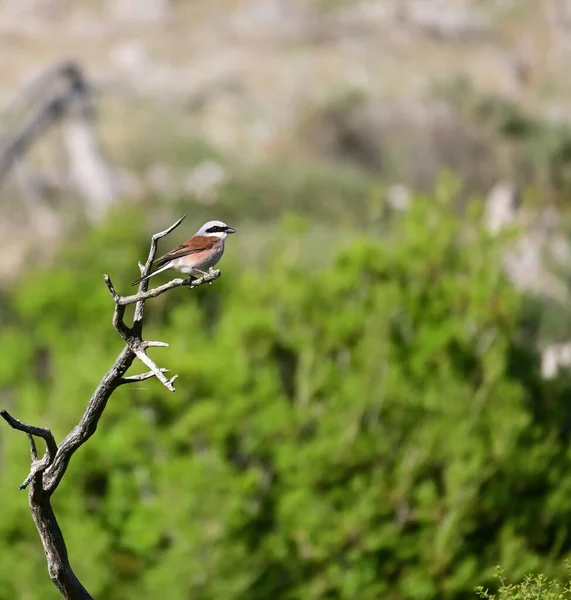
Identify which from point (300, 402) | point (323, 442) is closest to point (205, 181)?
point (300, 402)

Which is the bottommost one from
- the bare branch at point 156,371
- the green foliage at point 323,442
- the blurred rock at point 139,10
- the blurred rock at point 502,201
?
the bare branch at point 156,371

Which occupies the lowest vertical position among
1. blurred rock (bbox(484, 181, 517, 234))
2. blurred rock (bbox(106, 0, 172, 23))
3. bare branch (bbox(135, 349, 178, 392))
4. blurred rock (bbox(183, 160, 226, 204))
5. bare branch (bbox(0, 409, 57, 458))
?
bare branch (bbox(135, 349, 178, 392))

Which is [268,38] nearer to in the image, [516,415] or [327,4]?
[327,4]

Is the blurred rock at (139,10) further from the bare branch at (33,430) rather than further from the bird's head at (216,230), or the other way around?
the bare branch at (33,430)

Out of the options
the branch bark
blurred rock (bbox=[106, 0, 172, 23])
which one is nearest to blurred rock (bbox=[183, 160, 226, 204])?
the branch bark

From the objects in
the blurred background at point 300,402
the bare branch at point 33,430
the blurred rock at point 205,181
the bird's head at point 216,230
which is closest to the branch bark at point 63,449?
the bare branch at point 33,430

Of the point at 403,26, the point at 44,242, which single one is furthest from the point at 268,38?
the point at 44,242

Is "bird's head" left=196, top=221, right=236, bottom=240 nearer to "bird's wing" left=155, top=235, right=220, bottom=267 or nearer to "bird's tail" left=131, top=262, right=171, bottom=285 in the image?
"bird's wing" left=155, top=235, right=220, bottom=267
